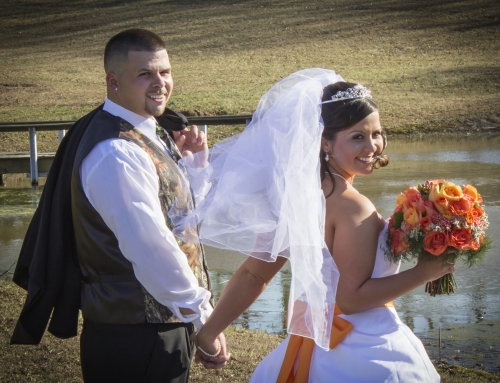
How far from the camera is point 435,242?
8.31 feet

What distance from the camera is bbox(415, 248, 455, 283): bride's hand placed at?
2574 mm

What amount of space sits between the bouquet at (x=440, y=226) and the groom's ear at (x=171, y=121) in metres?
1.20

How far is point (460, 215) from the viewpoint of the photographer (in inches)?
102

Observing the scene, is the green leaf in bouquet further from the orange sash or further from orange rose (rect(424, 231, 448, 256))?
the orange sash

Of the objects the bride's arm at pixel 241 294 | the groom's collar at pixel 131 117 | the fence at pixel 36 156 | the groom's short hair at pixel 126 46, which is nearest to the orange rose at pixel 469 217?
the bride's arm at pixel 241 294

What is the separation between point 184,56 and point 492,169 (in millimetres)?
20052

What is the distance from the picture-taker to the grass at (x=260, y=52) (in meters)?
21.1

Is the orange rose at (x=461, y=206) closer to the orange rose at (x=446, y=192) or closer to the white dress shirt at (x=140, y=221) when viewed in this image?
the orange rose at (x=446, y=192)

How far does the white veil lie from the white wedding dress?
118mm

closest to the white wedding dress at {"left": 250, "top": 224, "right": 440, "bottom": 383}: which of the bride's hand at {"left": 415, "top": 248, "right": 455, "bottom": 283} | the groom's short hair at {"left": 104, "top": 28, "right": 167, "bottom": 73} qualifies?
the bride's hand at {"left": 415, "top": 248, "right": 455, "bottom": 283}

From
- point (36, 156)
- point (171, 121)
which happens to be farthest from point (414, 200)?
point (36, 156)

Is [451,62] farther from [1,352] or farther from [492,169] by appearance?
[1,352]

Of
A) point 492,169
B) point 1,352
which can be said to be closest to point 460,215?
point 1,352

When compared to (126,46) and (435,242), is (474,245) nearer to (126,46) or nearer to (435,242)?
(435,242)
